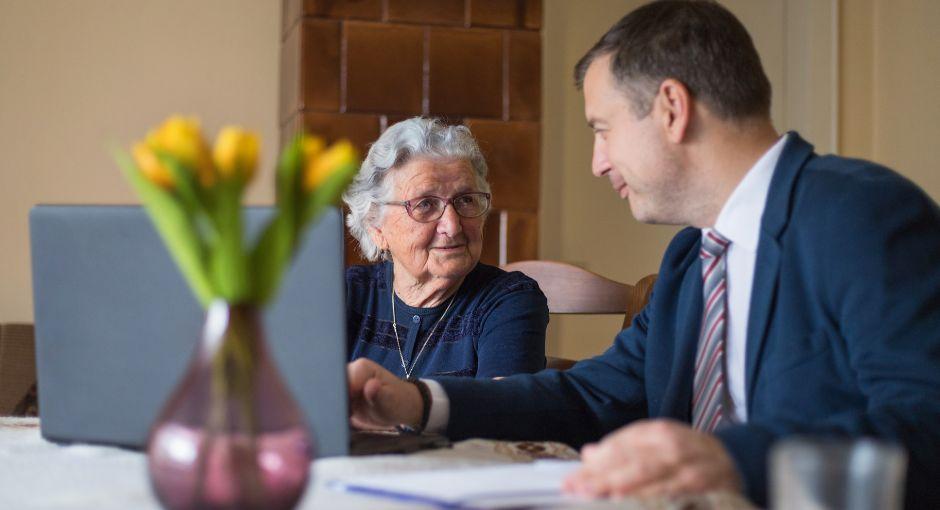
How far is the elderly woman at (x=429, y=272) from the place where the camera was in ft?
7.32

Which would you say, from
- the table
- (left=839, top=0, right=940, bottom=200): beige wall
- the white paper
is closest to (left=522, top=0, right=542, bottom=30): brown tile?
(left=839, top=0, right=940, bottom=200): beige wall

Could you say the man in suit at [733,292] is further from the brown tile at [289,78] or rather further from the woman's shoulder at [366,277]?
the brown tile at [289,78]

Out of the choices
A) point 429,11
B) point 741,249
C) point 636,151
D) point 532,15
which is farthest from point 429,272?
A: point 532,15

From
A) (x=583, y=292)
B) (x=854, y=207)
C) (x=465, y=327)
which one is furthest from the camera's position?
(x=583, y=292)

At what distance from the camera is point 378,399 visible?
1.38 m

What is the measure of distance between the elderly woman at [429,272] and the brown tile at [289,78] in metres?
1.35

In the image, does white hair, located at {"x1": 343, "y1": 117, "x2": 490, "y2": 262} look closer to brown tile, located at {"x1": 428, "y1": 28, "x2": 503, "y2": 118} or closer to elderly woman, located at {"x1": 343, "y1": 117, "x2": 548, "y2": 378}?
elderly woman, located at {"x1": 343, "y1": 117, "x2": 548, "y2": 378}

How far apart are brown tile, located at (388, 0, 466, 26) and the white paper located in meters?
2.90

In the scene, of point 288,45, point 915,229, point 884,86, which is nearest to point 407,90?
point 288,45

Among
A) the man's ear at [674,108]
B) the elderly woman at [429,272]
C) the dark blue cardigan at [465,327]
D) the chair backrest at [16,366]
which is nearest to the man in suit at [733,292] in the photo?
the man's ear at [674,108]

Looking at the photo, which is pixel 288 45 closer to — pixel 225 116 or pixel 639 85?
pixel 225 116

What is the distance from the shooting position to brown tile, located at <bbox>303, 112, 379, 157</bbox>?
12.0 feet

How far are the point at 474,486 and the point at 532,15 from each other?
3.13 metres

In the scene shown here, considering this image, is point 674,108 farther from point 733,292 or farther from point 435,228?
point 435,228
